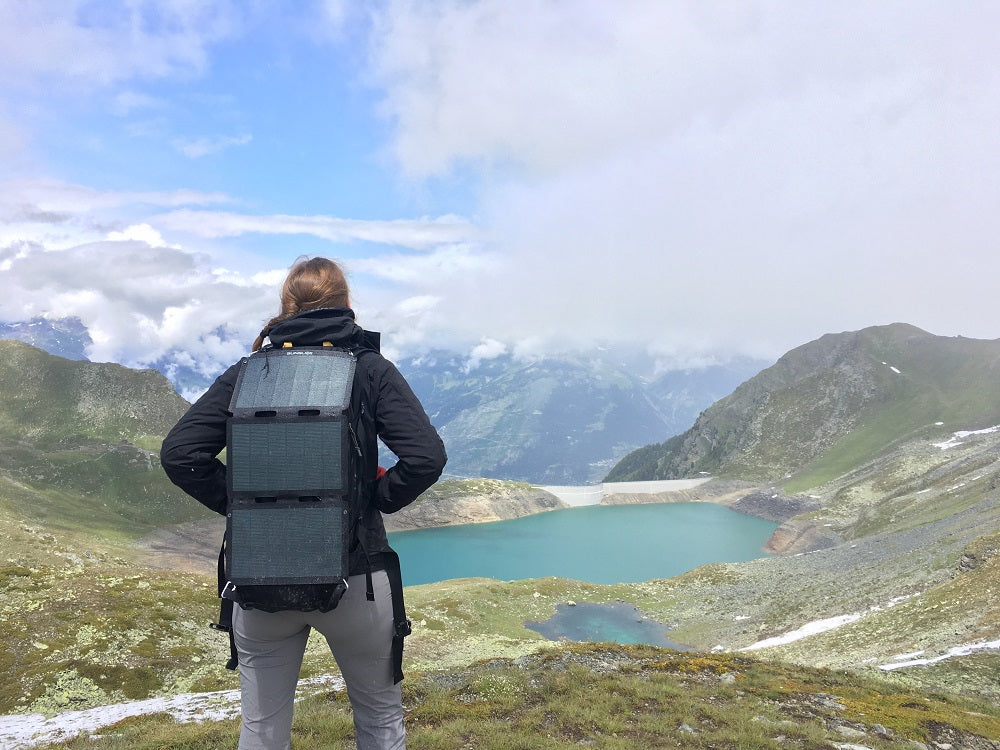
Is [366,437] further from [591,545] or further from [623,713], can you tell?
[591,545]

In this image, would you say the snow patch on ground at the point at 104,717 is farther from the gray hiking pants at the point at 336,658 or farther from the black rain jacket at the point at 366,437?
the black rain jacket at the point at 366,437

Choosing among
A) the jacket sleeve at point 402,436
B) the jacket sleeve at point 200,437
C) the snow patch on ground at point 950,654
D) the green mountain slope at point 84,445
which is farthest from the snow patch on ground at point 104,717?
the green mountain slope at point 84,445

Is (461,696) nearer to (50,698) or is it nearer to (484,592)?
(50,698)

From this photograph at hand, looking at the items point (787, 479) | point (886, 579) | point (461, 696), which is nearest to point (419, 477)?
point (461, 696)

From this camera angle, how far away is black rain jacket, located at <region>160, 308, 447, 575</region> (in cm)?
490

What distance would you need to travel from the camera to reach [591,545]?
141m

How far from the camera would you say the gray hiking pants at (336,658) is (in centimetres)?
483

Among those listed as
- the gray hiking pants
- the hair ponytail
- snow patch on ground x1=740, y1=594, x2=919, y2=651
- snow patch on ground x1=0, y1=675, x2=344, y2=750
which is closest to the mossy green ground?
snow patch on ground x1=0, y1=675, x2=344, y2=750

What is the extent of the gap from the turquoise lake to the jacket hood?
356 ft

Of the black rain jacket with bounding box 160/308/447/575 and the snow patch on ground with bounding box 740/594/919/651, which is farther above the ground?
the black rain jacket with bounding box 160/308/447/575

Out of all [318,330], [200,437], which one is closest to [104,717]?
[200,437]

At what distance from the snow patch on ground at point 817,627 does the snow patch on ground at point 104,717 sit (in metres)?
39.6

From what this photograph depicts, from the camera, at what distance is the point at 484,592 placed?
64000 mm

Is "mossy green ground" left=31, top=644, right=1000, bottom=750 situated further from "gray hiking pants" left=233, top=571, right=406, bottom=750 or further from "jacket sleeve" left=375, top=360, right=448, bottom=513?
"jacket sleeve" left=375, top=360, right=448, bottom=513
